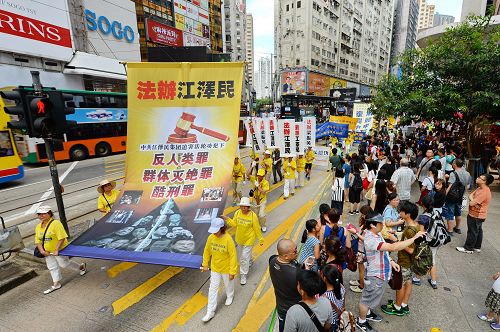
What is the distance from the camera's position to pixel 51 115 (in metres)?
5.46

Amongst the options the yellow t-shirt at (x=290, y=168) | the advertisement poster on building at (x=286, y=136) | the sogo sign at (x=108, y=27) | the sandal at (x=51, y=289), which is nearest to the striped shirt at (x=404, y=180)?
the yellow t-shirt at (x=290, y=168)

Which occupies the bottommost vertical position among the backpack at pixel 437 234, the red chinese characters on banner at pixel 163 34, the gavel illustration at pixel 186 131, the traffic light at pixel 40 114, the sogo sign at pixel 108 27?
the backpack at pixel 437 234

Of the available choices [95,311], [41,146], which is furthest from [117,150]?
[95,311]

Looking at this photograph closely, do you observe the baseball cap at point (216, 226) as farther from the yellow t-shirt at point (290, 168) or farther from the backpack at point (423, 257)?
the yellow t-shirt at point (290, 168)

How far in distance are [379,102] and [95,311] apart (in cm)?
1245

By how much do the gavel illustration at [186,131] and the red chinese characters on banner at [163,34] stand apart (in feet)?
128

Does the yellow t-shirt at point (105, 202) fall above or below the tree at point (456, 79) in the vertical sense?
below

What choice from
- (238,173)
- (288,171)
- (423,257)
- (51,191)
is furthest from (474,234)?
(51,191)

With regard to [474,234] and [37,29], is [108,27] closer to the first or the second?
[37,29]

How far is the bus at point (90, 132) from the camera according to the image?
1605cm

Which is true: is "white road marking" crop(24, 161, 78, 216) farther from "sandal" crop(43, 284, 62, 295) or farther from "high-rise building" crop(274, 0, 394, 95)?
"high-rise building" crop(274, 0, 394, 95)

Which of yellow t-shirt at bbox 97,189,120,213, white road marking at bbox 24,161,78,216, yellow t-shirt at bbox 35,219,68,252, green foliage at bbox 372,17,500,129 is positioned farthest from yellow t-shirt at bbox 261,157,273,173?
white road marking at bbox 24,161,78,216

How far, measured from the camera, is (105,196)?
20.7 feet

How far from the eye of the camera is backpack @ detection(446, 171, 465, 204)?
6.38 metres
